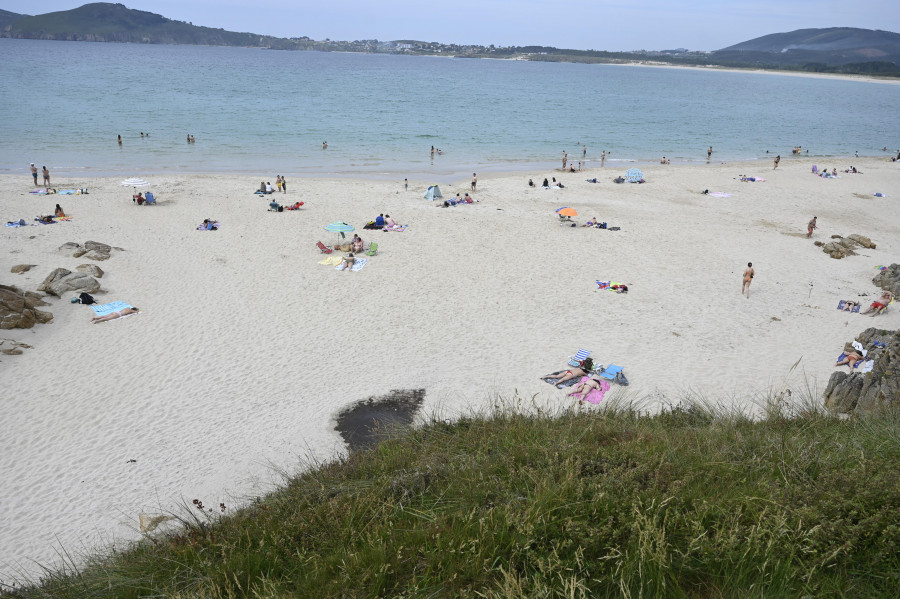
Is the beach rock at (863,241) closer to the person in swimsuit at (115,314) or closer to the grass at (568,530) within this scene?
the grass at (568,530)

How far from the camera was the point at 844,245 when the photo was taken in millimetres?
19406

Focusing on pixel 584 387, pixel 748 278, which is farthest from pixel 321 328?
pixel 748 278

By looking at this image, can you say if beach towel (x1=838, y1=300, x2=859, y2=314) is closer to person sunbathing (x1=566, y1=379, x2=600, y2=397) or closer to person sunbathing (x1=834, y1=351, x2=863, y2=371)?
person sunbathing (x1=834, y1=351, x2=863, y2=371)

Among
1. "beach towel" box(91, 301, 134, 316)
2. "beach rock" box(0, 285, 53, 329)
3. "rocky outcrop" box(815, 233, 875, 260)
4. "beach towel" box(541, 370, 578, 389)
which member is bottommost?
"beach towel" box(541, 370, 578, 389)

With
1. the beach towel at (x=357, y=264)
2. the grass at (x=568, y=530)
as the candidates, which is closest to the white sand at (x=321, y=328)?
the beach towel at (x=357, y=264)

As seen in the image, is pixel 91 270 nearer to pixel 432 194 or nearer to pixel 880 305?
pixel 432 194

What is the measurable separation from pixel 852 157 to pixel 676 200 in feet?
93.8

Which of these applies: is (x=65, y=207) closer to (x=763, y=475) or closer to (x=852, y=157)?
(x=763, y=475)

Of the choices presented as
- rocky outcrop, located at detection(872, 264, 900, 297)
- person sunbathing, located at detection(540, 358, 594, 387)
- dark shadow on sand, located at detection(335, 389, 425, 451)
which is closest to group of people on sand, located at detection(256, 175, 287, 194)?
dark shadow on sand, located at detection(335, 389, 425, 451)

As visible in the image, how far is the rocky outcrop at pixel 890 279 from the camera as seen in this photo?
15297mm

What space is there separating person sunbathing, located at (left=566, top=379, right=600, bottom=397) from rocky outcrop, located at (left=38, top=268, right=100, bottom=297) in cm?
1279

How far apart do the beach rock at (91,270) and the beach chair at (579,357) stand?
43.7 feet

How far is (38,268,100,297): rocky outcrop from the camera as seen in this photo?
13.9 metres

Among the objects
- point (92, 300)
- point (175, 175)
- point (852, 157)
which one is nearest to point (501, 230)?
point (92, 300)
